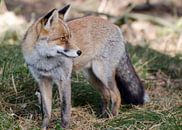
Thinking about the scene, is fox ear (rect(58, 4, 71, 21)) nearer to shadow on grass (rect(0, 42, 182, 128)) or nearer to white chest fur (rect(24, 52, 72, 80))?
white chest fur (rect(24, 52, 72, 80))

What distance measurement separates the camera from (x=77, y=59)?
6223 mm

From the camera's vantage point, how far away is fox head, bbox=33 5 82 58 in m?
5.46

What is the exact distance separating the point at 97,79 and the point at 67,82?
96 centimetres

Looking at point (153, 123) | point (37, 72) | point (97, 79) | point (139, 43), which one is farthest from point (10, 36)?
point (153, 123)

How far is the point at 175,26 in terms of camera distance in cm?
1148

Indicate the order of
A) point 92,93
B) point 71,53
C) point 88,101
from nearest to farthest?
point 71,53, point 88,101, point 92,93

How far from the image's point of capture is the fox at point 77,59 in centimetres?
554

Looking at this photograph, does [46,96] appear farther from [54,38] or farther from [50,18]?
[50,18]

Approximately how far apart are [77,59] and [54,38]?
30.6 inches

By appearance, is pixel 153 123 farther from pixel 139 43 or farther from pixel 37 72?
pixel 139 43

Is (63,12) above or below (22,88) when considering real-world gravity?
above

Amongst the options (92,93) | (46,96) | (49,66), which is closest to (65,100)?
(46,96)

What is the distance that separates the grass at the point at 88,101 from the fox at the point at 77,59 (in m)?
0.20

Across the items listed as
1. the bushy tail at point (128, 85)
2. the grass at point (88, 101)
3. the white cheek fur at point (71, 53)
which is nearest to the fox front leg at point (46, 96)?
the grass at point (88, 101)
